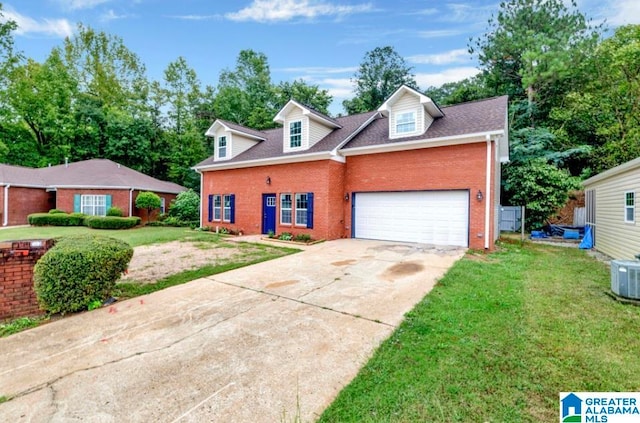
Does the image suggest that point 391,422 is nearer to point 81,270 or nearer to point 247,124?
point 81,270

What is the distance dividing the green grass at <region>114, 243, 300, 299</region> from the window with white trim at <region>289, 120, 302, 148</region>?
5505mm

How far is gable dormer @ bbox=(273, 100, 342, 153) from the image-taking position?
14.0 metres

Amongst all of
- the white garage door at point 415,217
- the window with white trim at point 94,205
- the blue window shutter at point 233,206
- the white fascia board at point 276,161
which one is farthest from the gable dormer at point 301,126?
the window with white trim at point 94,205

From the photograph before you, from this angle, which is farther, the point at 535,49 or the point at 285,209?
the point at 535,49

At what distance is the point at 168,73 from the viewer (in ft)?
107

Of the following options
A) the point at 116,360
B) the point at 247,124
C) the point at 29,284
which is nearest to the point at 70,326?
the point at 29,284

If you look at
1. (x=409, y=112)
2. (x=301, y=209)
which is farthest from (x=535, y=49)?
(x=301, y=209)

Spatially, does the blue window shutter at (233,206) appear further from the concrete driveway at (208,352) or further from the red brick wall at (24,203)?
the red brick wall at (24,203)

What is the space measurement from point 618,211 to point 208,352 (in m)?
12.0

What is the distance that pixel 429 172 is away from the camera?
37.2 ft

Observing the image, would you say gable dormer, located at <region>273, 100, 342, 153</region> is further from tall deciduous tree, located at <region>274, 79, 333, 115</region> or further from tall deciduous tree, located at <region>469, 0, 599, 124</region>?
tall deciduous tree, located at <region>469, 0, 599, 124</region>

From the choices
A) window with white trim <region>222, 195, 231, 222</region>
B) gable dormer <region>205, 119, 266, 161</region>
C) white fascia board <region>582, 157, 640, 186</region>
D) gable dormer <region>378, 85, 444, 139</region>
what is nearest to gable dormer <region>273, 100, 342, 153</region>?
gable dormer <region>378, 85, 444, 139</region>

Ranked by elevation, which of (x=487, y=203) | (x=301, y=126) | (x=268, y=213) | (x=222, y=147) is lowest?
(x=268, y=213)

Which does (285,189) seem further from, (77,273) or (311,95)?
(311,95)
